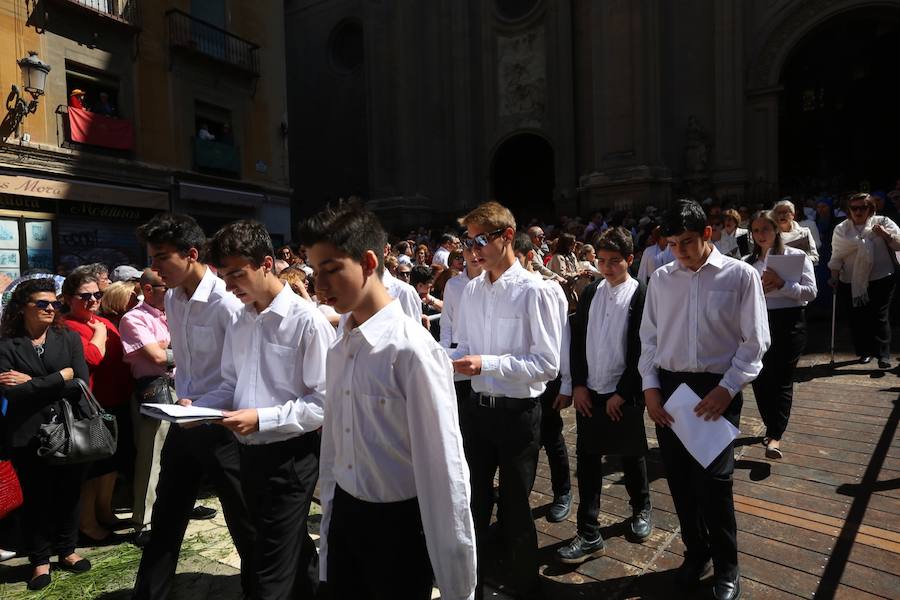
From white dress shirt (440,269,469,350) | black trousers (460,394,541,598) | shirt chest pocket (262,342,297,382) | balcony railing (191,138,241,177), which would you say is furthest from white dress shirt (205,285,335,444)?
balcony railing (191,138,241,177)

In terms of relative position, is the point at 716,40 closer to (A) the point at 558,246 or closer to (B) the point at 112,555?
(A) the point at 558,246

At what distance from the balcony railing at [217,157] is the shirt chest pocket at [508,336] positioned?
15.0 m

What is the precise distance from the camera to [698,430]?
2881 millimetres

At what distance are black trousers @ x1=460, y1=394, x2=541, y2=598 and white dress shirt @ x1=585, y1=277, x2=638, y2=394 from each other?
0.69 meters

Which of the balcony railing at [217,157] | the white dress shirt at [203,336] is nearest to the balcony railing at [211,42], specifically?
the balcony railing at [217,157]

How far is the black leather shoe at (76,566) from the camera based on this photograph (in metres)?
3.68

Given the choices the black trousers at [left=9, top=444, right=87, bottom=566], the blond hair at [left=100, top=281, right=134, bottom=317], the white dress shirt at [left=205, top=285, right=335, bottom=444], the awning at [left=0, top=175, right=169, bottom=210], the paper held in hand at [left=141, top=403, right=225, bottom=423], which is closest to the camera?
the paper held in hand at [left=141, top=403, right=225, bottom=423]

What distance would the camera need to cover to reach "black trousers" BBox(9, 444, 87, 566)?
3.63 m

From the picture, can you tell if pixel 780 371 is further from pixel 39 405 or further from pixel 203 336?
pixel 39 405

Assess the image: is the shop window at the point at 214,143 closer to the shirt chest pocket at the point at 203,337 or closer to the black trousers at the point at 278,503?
the shirt chest pocket at the point at 203,337

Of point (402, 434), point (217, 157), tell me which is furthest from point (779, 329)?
point (217, 157)

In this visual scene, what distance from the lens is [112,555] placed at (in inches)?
155

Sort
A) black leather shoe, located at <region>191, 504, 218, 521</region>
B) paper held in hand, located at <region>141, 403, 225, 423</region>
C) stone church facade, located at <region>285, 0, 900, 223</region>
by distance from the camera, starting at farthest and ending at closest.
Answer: stone church facade, located at <region>285, 0, 900, 223</region> < black leather shoe, located at <region>191, 504, 218, 521</region> < paper held in hand, located at <region>141, 403, 225, 423</region>

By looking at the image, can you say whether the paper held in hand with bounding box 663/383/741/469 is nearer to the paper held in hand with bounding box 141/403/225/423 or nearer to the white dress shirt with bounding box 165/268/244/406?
the paper held in hand with bounding box 141/403/225/423
